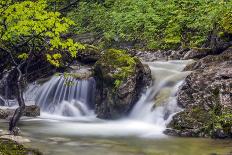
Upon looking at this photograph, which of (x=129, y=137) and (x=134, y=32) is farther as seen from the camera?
(x=134, y=32)

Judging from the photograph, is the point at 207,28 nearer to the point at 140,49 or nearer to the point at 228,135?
the point at 140,49

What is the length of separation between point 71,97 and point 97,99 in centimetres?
152

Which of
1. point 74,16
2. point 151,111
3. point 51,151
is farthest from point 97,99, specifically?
point 74,16

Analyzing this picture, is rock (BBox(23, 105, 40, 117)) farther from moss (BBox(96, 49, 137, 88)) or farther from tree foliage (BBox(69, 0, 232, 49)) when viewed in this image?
tree foliage (BBox(69, 0, 232, 49))

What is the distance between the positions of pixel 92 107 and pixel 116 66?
7.54 feet

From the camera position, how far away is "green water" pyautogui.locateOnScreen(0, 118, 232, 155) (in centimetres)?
902

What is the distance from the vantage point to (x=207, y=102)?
1184 centimetres

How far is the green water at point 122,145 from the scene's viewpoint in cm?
902

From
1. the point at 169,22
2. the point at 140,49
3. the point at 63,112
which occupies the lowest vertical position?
the point at 63,112

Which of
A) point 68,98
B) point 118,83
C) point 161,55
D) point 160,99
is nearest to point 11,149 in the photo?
point 118,83

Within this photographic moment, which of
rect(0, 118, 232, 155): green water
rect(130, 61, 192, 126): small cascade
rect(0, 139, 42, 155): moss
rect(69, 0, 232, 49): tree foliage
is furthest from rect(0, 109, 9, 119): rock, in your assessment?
rect(69, 0, 232, 49): tree foliage

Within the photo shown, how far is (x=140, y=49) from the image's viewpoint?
21.1 metres

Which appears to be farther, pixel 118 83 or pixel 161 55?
pixel 161 55

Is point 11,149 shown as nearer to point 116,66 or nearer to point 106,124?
point 106,124
